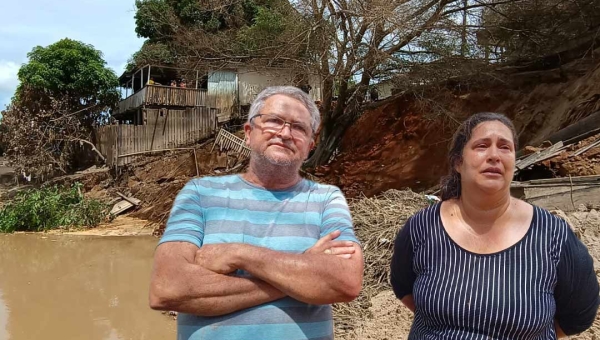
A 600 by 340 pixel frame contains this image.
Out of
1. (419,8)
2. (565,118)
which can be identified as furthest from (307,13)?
(565,118)

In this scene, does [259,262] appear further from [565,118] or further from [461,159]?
[565,118]

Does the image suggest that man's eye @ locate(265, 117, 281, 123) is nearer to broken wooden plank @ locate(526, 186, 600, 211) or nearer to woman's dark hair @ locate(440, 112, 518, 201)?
woman's dark hair @ locate(440, 112, 518, 201)

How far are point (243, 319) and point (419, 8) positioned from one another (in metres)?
9.06

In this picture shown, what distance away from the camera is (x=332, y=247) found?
1.65 m

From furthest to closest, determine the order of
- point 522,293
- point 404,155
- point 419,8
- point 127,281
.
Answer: point 404,155
point 419,8
point 127,281
point 522,293

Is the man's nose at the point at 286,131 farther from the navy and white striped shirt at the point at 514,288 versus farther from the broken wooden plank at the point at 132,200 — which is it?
the broken wooden plank at the point at 132,200

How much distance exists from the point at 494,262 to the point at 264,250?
83 cm

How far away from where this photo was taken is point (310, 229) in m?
1.76

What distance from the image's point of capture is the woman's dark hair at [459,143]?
176cm

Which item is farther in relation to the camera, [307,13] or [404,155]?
[404,155]

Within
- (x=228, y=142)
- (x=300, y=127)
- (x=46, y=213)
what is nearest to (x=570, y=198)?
(x=300, y=127)

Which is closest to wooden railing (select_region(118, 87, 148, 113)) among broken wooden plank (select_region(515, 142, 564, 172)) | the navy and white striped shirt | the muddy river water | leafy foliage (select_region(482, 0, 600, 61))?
the muddy river water

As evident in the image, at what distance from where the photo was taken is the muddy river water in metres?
5.50

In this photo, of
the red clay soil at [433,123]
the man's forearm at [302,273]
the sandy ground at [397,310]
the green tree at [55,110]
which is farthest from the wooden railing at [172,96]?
the man's forearm at [302,273]
